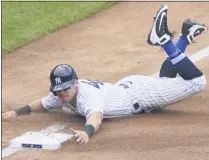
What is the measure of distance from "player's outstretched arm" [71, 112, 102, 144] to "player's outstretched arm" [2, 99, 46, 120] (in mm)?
854

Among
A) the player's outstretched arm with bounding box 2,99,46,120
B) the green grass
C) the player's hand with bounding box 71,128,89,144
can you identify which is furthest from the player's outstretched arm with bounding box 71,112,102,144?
the green grass

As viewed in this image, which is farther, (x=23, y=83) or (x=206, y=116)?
(x=23, y=83)

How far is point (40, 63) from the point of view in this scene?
9.27 m

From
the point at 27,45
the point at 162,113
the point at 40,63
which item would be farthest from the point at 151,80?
the point at 27,45

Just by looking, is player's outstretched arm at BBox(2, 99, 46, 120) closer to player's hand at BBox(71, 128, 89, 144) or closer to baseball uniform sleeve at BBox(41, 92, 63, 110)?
baseball uniform sleeve at BBox(41, 92, 63, 110)

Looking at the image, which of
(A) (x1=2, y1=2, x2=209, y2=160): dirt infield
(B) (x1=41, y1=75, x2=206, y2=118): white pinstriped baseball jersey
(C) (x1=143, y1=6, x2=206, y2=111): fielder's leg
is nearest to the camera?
(A) (x1=2, y1=2, x2=209, y2=160): dirt infield

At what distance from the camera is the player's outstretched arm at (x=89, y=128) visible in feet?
20.8

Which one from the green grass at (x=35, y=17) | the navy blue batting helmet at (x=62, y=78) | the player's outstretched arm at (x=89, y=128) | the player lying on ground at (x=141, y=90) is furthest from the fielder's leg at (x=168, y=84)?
the green grass at (x=35, y=17)

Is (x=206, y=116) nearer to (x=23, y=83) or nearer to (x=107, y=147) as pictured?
(x=107, y=147)

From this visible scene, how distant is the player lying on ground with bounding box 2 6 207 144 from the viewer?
685cm

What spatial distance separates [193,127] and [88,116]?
1022 mm

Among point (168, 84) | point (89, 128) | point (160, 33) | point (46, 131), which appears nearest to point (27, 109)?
point (46, 131)

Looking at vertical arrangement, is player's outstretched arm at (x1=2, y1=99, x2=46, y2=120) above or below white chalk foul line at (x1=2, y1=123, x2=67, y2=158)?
above

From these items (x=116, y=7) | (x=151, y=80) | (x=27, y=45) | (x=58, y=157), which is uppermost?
(x=116, y=7)
